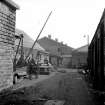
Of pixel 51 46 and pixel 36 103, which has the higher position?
pixel 51 46

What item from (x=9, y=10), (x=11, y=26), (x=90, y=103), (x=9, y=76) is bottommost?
(x=90, y=103)

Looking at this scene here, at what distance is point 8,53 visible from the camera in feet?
32.2

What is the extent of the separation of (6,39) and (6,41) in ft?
0.37

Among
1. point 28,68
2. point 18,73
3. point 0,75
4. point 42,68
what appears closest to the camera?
point 0,75

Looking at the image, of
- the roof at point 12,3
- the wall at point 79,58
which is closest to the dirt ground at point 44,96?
the roof at point 12,3

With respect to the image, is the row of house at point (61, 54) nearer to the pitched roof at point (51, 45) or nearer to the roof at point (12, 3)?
the pitched roof at point (51, 45)

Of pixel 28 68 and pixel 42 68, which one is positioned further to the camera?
pixel 42 68

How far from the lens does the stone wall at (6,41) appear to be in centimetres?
899

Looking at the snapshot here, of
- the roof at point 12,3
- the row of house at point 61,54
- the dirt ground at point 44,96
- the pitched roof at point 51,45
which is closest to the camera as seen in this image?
the dirt ground at point 44,96

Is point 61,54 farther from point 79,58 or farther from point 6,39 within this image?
point 6,39

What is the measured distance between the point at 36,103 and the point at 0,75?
3.03 m

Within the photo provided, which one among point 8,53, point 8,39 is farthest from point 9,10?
point 8,53

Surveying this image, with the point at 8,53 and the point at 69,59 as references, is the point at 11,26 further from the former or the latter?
the point at 69,59

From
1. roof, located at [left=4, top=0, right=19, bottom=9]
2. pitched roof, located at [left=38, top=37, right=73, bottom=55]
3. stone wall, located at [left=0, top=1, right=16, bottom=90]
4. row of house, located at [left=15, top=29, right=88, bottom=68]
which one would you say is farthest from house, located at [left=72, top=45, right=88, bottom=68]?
roof, located at [left=4, top=0, right=19, bottom=9]
